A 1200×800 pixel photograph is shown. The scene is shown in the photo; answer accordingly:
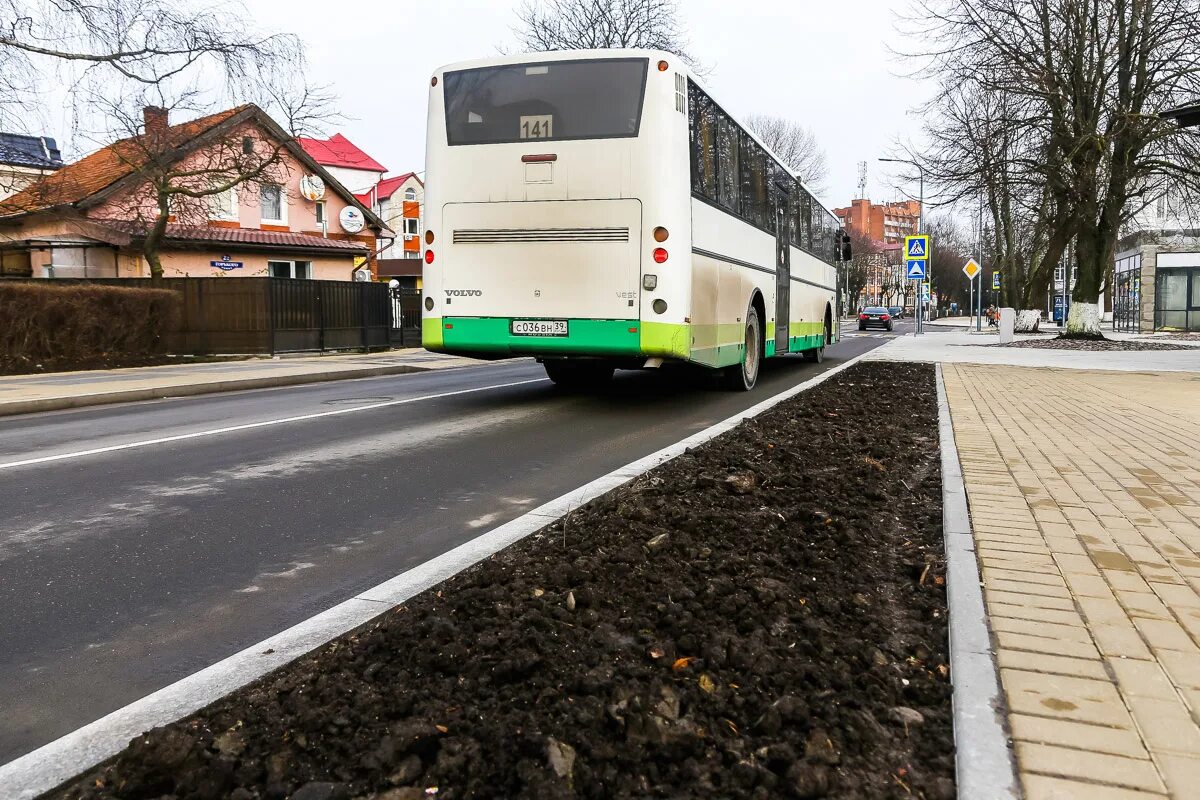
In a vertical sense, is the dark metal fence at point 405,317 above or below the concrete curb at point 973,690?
above

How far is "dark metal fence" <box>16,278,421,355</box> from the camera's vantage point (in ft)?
70.3

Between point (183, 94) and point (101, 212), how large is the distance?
10310 millimetres

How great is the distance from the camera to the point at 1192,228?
121 ft

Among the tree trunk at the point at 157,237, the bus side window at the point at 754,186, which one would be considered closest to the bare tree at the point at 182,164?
the tree trunk at the point at 157,237

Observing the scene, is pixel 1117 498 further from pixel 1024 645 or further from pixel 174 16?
pixel 174 16

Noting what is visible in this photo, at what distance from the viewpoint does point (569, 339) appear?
32.4 ft

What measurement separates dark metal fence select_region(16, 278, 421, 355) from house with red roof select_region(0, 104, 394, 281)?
4.13 meters

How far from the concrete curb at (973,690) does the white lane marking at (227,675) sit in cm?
198

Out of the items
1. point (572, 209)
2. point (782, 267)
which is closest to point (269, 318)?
point (782, 267)

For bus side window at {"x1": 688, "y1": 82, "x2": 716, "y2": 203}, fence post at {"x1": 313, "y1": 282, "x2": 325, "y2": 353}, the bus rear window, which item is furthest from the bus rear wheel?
fence post at {"x1": 313, "y1": 282, "x2": 325, "y2": 353}

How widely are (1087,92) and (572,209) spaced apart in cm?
2153

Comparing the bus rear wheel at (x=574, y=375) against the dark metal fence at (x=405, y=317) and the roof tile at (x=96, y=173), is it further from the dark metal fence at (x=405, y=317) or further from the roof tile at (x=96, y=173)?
the dark metal fence at (x=405, y=317)

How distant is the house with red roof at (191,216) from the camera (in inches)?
1021

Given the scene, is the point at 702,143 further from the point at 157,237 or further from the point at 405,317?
the point at 157,237
